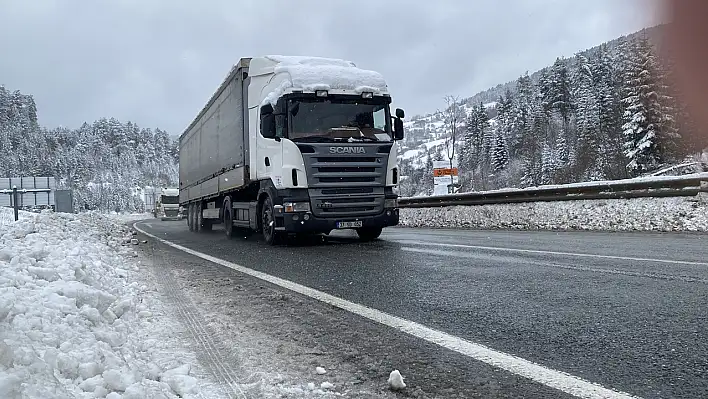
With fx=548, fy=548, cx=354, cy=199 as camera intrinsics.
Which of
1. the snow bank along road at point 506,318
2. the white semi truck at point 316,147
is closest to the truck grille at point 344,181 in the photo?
the white semi truck at point 316,147

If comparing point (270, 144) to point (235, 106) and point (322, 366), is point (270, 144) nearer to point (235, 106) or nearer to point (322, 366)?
point (235, 106)

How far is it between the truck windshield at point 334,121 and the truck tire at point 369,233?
1778mm

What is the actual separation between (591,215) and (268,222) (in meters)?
7.39

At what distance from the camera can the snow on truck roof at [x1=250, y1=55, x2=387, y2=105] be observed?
32.3ft

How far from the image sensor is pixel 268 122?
9.71 meters

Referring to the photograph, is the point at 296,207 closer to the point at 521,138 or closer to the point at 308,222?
the point at 308,222

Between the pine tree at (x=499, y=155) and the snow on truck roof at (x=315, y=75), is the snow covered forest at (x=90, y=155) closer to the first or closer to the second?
the pine tree at (x=499, y=155)

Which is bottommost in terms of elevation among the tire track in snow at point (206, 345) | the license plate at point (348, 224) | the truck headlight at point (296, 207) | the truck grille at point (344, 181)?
the tire track in snow at point (206, 345)

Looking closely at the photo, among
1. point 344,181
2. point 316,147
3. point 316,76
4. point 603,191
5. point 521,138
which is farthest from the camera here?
point 521,138

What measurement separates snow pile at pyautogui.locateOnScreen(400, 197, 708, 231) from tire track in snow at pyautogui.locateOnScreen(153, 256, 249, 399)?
9.89 m

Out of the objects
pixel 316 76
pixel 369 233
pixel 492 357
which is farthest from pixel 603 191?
pixel 492 357

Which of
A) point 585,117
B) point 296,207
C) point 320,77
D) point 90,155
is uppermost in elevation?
point 90,155

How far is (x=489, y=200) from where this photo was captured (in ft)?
51.1

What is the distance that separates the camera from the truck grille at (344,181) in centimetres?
948
